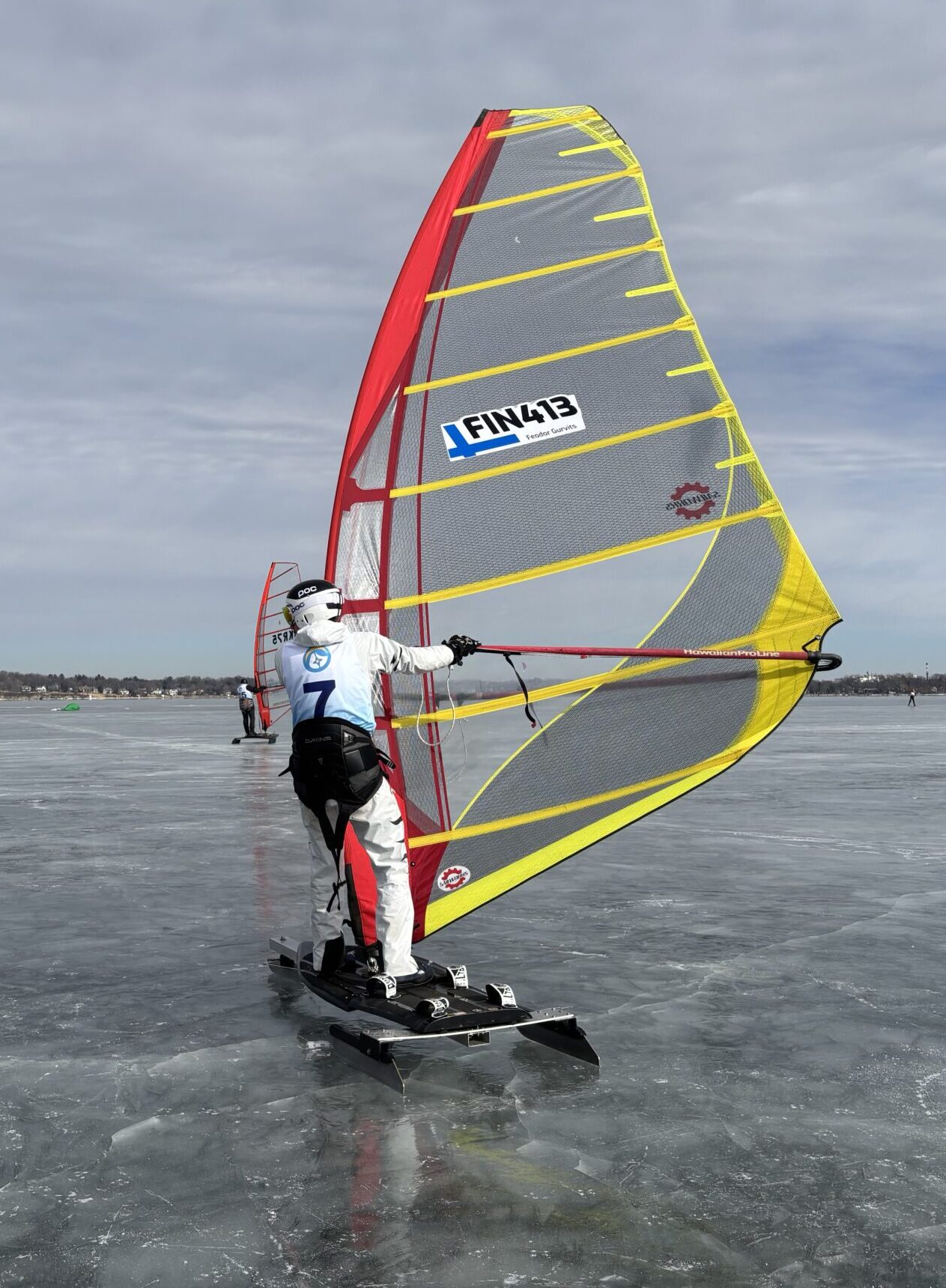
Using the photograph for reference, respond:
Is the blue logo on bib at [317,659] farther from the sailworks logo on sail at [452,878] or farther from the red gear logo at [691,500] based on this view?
the red gear logo at [691,500]

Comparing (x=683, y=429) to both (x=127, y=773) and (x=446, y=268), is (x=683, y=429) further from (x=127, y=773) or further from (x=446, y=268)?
(x=127, y=773)

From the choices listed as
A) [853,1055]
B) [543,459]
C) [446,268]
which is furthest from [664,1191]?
[446,268]

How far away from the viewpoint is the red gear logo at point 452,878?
4.57 m

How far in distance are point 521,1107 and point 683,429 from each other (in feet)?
8.50

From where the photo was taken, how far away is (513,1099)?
3.41 meters

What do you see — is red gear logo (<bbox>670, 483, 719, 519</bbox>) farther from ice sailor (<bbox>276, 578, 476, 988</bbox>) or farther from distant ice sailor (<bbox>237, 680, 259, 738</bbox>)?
distant ice sailor (<bbox>237, 680, 259, 738</bbox>)

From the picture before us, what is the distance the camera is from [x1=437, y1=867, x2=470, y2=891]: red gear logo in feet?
15.0

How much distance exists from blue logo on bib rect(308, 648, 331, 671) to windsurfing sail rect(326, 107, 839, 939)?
52 centimetres

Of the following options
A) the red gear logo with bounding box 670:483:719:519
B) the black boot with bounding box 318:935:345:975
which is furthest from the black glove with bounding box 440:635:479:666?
the black boot with bounding box 318:935:345:975

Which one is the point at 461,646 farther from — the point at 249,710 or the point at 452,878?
the point at 249,710

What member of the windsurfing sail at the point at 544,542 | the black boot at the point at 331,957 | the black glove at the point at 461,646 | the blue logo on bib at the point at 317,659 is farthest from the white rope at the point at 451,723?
the black boot at the point at 331,957

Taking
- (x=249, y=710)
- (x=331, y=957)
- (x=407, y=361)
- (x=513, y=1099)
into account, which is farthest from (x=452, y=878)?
(x=249, y=710)

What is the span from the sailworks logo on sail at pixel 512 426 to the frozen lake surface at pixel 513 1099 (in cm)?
208

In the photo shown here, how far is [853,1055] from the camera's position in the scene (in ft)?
12.2
